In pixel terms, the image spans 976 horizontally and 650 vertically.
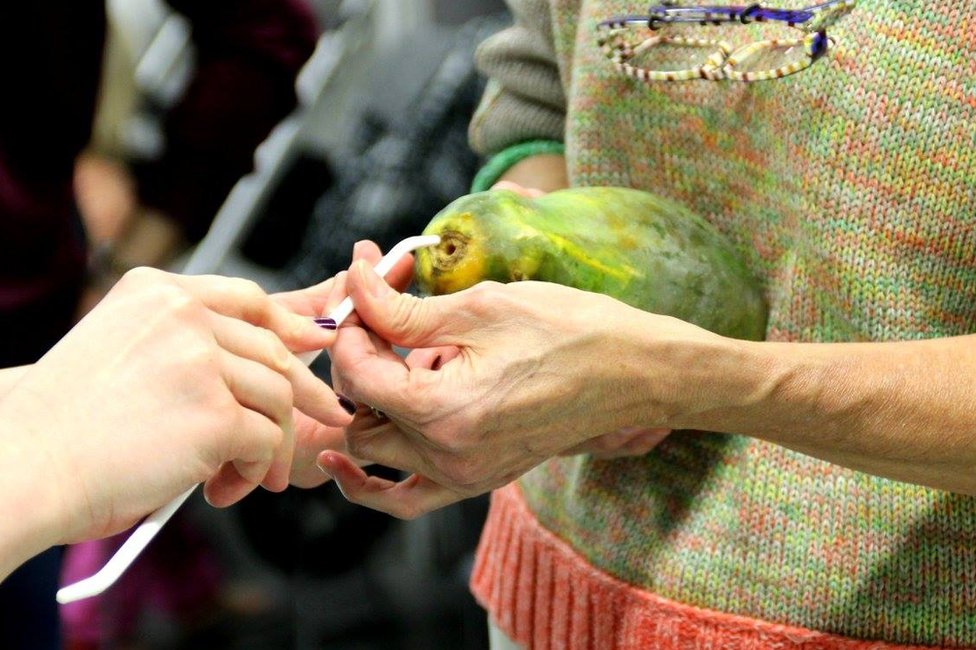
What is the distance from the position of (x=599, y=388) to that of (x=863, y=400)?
0.18 metres

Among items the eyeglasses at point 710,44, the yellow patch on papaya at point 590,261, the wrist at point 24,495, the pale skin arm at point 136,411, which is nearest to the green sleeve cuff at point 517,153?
the eyeglasses at point 710,44

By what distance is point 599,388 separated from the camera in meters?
0.71

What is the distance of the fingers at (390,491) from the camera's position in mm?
806

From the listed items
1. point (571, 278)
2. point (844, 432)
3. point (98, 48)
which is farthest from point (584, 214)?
point (98, 48)

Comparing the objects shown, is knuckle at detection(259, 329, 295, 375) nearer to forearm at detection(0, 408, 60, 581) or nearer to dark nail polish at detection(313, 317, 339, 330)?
dark nail polish at detection(313, 317, 339, 330)

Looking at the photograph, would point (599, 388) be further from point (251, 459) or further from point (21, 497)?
point (21, 497)

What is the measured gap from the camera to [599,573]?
92 centimetres

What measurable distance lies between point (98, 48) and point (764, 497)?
34.5 inches

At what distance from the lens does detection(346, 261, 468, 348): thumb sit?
2.31 feet

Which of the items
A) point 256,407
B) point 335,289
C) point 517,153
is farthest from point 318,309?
point 517,153

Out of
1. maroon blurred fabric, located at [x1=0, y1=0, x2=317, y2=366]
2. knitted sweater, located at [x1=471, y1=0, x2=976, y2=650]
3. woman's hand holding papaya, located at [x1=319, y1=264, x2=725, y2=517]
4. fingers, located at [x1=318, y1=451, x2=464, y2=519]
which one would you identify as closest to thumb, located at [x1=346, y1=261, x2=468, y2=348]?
woman's hand holding papaya, located at [x1=319, y1=264, x2=725, y2=517]

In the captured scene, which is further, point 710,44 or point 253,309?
point 710,44

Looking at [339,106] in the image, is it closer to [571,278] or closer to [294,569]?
[294,569]

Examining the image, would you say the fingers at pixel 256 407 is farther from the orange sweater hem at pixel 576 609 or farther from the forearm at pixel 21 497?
the orange sweater hem at pixel 576 609
